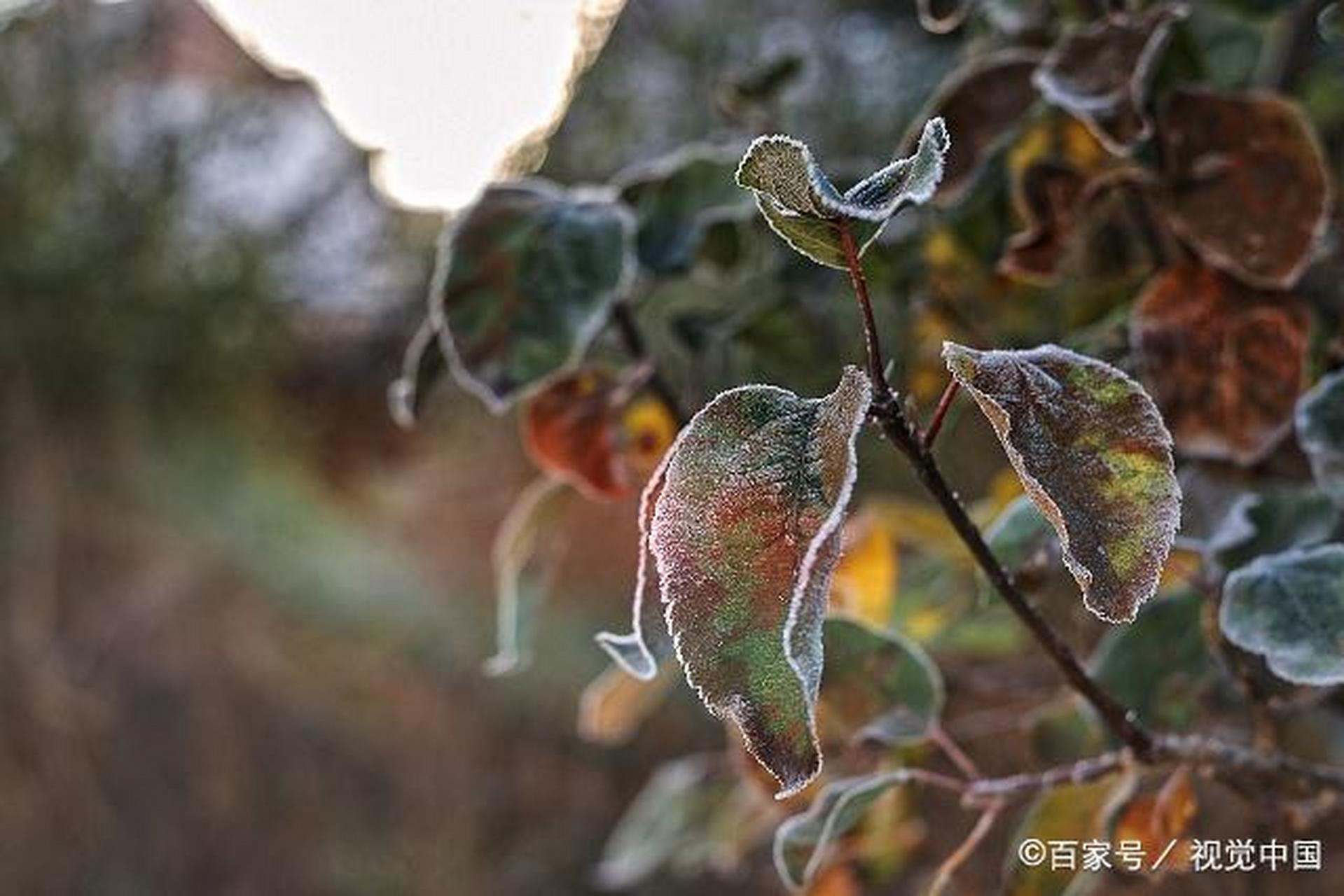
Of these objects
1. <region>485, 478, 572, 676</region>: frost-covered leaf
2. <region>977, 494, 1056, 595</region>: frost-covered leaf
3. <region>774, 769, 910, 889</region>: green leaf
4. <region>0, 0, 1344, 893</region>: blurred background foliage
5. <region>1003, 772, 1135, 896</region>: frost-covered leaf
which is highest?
<region>977, 494, 1056, 595</region>: frost-covered leaf

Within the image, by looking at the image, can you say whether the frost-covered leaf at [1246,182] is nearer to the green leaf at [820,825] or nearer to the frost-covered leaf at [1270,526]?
the frost-covered leaf at [1270,526]

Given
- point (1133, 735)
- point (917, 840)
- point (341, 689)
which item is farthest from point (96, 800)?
point (1133, 735)

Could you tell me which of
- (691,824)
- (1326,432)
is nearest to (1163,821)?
(1326,432)

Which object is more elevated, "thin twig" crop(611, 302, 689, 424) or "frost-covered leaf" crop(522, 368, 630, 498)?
"thin twig" crop(611, 302, 689, 424)

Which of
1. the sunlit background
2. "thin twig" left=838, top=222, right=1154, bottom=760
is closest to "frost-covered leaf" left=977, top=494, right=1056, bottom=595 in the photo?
"thin twig" left=838, top=222, right=1154, bottom=760

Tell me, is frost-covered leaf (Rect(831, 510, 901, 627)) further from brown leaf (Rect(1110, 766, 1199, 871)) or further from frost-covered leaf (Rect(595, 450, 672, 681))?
frost-covered leaf (Rect(595, 450, 672, 681))

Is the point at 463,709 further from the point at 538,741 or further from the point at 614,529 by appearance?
the point at 614,529

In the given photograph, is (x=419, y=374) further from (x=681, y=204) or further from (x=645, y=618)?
(x=645, y=618)
